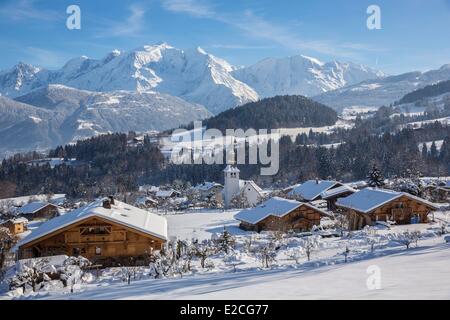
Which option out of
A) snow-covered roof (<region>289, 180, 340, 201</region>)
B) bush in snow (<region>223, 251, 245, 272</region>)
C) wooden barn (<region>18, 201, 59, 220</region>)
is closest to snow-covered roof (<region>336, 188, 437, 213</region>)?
snow-covered roof (<region>289, 180, 340, 201</region>)

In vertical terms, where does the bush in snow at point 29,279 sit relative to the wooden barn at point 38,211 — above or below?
above

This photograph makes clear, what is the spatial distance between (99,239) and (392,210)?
2452 cm

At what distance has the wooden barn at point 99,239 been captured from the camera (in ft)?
72.3

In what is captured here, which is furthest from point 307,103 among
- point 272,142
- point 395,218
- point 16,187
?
point 395,218

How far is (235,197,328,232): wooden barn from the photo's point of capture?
35.1 m

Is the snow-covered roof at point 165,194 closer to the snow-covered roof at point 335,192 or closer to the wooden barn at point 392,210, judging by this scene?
the snow-covered roof at point 335,192

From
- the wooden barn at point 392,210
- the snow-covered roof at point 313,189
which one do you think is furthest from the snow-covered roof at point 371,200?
the snow-covered roof at point 313,189

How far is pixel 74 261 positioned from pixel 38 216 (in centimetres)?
4886

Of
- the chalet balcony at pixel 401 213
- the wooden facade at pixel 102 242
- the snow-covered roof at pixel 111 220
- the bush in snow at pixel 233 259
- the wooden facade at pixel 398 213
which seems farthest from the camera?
the chalet balcony at pixel 401 213

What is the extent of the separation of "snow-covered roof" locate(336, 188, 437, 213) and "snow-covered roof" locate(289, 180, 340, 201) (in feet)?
43.1

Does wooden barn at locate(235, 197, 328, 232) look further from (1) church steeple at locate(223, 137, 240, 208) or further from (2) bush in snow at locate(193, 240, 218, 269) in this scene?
(1) church steeple at locate(223, 137, 240, 208)

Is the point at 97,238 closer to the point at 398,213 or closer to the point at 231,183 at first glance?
the point at 398,213

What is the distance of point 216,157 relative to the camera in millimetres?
130625

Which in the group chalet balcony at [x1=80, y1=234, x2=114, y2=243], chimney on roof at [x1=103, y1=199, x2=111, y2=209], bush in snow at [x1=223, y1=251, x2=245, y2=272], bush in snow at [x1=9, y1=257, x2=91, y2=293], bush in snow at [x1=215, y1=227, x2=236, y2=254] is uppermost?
chimney on roof at [x1=103, y1=199, x2=111, y2=209]
